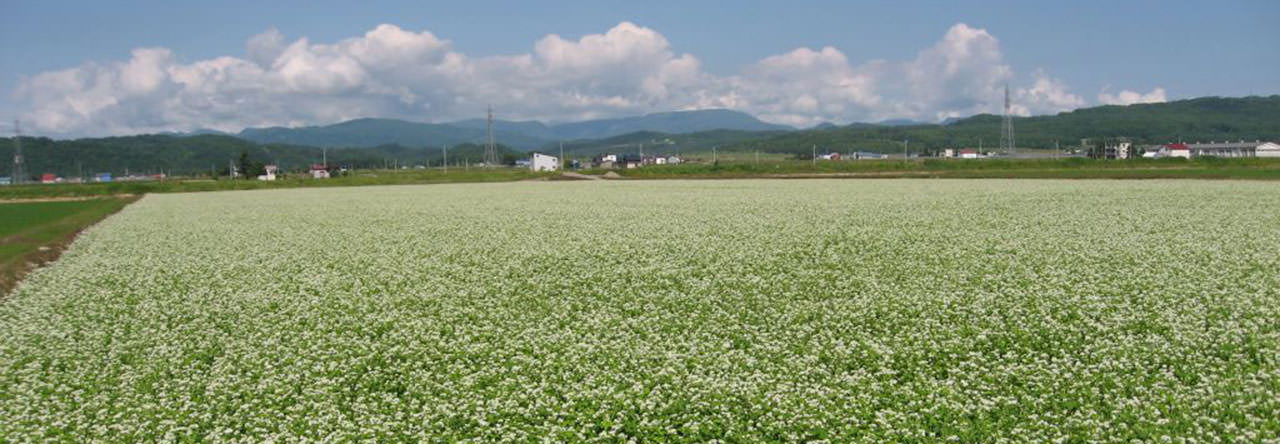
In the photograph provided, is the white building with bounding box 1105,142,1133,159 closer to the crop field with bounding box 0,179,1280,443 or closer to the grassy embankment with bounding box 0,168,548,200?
the grassy embankment with bounding box 0,168,548,200

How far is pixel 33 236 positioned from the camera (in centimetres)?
3216

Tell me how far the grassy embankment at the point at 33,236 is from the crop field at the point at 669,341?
1.83 m

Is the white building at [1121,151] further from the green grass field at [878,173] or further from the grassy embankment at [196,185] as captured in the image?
the grassy embankment at [196,185]

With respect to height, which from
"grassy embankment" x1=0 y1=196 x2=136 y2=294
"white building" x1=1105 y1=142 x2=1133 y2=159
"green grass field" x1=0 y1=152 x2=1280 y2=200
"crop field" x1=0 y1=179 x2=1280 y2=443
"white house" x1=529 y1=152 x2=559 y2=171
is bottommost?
"crop field" x1=0 y1=179 x2=1280 y2=443

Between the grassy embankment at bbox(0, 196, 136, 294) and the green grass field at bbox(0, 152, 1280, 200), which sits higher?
the green grass field at bbox(0, 152, 1280, 200)

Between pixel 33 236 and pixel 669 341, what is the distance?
111ft

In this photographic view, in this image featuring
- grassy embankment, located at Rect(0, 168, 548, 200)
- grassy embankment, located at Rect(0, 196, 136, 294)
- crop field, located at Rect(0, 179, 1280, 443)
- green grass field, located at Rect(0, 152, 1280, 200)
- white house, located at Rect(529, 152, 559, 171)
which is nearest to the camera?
crop field, located at Rect(0, 179, 1280, 443)

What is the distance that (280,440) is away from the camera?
27.7ft

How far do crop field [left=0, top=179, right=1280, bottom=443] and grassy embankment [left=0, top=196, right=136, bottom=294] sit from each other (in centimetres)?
183

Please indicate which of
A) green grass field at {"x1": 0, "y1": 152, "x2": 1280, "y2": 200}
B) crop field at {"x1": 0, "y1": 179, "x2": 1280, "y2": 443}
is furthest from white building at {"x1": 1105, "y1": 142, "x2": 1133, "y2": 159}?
crop field at {"x1": 0, "y1": 179, "x2": 1280, "y2": 443}

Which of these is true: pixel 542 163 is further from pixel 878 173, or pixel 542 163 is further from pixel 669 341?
pixel 669 341

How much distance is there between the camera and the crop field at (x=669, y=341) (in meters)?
8.67

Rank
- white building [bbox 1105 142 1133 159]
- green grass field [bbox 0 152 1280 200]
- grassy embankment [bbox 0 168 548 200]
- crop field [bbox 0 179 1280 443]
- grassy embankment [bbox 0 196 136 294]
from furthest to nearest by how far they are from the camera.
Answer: white building [bbox 1105 142 1133 159] → grassy embankment [bbox 0 168 548 200] → green grass field [bbox 0 152 1280 200] → grassy embankment [bbox 0 196 136 294] → crop field [bbox 0 179 1280 443]

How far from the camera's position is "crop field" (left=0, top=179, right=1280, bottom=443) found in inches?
341
